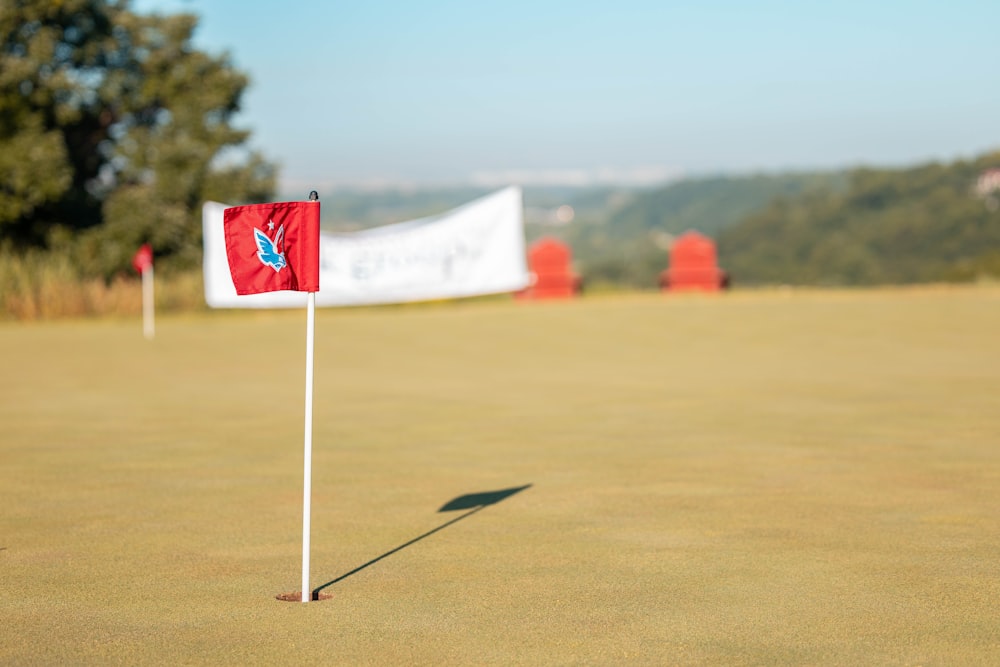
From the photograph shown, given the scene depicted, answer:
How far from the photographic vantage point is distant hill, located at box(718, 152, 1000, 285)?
289ft

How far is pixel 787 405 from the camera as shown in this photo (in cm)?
1391

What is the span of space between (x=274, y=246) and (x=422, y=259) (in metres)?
20.9

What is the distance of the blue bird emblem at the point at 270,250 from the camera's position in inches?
242

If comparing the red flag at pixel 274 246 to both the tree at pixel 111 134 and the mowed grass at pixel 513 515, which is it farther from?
the tree at pixel 111 134

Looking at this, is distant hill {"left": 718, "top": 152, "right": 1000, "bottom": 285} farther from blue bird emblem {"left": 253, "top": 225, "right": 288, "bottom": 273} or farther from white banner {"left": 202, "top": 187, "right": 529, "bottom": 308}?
blue bird emblem {"left": 253, "top": 225, "right": 288, "bottom": 273}

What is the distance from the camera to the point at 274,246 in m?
6.16

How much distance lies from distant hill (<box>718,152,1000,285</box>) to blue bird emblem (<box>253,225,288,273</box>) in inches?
2973

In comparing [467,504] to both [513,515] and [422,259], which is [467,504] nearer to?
[513,515]

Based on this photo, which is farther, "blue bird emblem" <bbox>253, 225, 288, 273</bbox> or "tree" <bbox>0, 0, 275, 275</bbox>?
"tree" <bbox>0, 0, 275, 275</bbox>

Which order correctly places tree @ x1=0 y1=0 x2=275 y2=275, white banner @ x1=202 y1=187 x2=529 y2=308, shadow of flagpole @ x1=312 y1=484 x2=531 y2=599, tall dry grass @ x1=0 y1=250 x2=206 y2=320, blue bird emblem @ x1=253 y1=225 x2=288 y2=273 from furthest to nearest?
tree @ x1=0 y1=0 x2=275 y2=275 < tall dry grass @ x1=0 y1=250 x2=206 y2=320 < white banner @ x1=202 y1=187 x2=529 y2=308 < shadow of flagpole @ x1=312 y1=484 x2=531 y2=599 < blue bird emblem @ x1=253 y1=225 x2=288 y2=273

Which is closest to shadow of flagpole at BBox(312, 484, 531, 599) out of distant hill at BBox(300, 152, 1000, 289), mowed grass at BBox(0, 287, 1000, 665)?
mowed grass at BBox(0, 287, 1000, 665)

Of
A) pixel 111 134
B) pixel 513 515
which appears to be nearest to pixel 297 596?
pixel 513 515

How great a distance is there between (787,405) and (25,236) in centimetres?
2929

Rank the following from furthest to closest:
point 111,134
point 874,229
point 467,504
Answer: point 874,229
point 111,134
point 467,504
